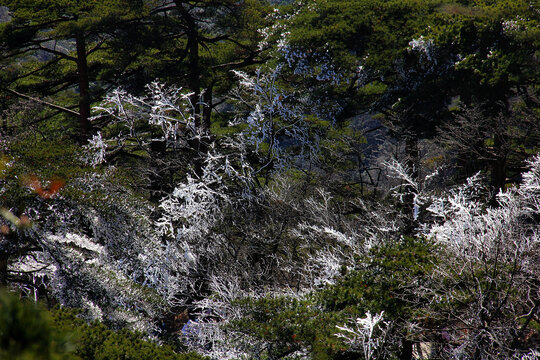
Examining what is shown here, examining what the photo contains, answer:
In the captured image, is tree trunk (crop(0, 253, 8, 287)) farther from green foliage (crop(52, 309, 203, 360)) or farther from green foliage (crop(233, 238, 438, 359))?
green foliage (crop(233, 238, 438, 359))

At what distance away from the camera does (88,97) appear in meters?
16.3

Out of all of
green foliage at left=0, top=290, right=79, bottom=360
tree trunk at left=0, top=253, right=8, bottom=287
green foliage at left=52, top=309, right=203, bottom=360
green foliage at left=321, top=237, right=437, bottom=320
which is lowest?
tree trunk at left=0, top=253, right=8, bottom=287

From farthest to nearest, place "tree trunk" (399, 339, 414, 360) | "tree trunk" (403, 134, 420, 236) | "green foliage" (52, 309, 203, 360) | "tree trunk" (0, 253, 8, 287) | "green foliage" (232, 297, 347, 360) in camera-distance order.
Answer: "tree trunk" (403, 134, 420, 236)
"tree trunk" (0, 253, 8, 287)
"tree trunk" (399, 339, 414, 360)
"green foliage" (232, 297, 347, 360)
"green foliage" (52, 309, 203, 360)

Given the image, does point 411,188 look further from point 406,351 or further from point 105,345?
point 105,345

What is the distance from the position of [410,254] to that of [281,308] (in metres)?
2.32

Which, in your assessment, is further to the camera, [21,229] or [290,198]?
[290,198]

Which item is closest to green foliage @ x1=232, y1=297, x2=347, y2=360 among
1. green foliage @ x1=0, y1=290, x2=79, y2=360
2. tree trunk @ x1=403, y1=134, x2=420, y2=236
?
green foliage @ x1=0, y1=290, x2=79, y2=360

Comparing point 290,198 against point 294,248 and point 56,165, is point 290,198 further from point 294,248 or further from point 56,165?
point 56,165

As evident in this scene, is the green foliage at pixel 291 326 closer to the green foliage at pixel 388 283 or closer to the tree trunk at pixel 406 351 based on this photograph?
the green foliage at pixel 388 283

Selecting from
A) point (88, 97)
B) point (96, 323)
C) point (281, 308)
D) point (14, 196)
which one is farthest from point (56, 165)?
point (88, 97)

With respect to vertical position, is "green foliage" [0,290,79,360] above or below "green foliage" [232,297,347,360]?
above

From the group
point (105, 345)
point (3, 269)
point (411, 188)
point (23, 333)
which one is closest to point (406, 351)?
point (105, 345)

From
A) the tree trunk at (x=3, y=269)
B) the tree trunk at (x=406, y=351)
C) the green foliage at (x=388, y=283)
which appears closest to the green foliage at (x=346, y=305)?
the green foliage at (x=388, y=283)

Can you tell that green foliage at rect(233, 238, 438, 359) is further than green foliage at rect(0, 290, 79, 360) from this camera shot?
Yes
